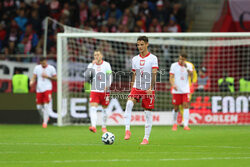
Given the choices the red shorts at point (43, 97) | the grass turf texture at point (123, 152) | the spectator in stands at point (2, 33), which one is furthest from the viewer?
the spectator in stands at point (2, 33)

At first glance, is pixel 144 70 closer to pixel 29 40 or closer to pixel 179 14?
pixel 29 40

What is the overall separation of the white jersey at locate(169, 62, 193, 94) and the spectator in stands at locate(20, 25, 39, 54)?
305 inches

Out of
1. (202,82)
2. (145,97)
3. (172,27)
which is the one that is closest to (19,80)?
(202,82)

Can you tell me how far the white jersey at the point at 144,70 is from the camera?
10.4 metres

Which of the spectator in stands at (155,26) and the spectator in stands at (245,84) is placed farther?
the spectator in stands at (155,26)

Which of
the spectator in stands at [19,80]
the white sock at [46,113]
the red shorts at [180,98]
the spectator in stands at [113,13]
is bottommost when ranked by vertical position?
the white sock at [46,113]

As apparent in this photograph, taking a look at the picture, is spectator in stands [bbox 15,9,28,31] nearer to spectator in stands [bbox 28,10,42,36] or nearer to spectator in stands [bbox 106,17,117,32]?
spectator in stands [bbox 28,10,42,36]

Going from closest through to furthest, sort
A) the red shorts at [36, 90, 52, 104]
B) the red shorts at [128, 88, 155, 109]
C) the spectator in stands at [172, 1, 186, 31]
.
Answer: the red shorts at [128, 88, 155, 109], the red shorts at [36, 90, 52, 104], the spectator in stands at [172, 1, 186, 31]

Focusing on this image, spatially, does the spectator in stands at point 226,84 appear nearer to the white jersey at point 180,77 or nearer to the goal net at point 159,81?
the goal net at point 159,81

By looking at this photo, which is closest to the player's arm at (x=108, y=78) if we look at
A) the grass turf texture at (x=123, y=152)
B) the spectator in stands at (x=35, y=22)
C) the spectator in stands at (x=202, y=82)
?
the grass turf texture at (x=123, y=152)

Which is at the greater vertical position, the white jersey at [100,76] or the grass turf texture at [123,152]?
the white jersey at [100,76]

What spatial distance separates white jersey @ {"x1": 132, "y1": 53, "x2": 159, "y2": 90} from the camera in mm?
10406

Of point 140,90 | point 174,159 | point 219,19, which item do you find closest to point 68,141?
point 140,90

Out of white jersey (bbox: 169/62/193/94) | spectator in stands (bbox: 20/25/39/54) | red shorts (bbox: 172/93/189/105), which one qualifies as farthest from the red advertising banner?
spectator in stands (bbox: 20/25/39/54)
